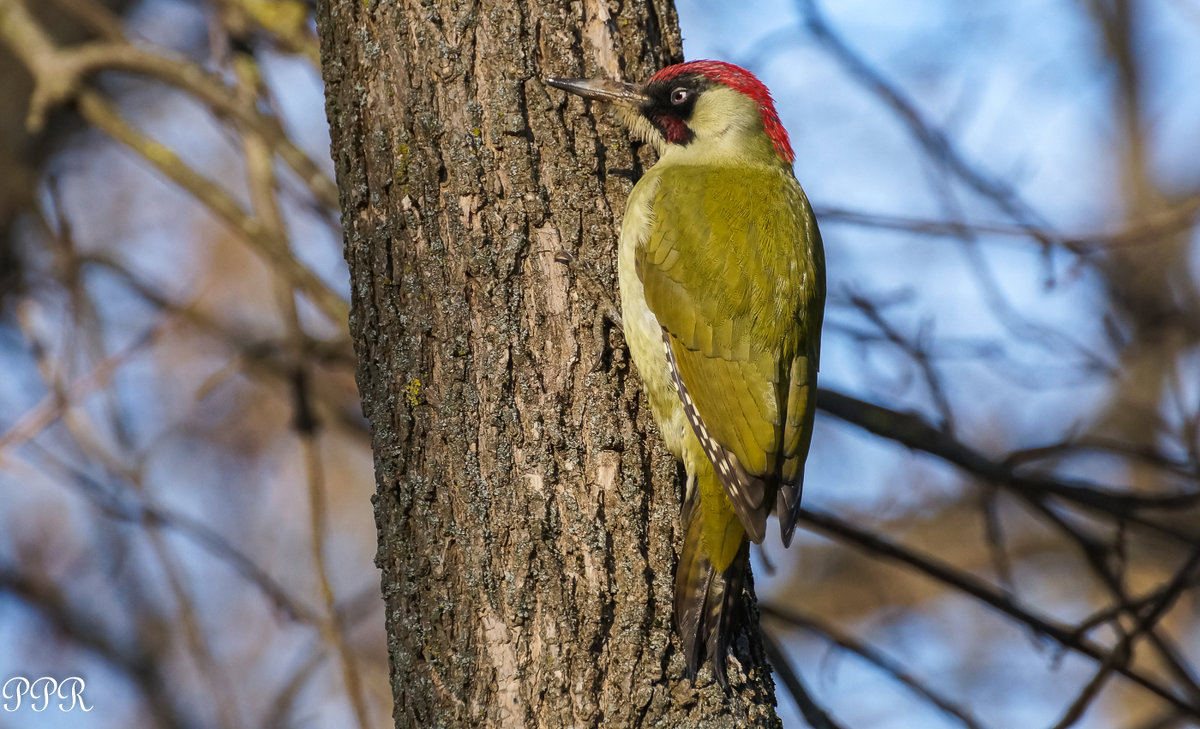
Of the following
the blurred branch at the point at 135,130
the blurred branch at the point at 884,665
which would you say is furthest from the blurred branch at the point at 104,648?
the blurred branch at the point at 884,665

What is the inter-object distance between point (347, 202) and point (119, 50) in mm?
1888

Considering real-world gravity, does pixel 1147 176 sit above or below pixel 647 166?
above

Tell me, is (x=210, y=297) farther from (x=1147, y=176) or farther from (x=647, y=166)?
(x=1147, y=176)

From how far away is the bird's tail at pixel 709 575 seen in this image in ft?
6.73

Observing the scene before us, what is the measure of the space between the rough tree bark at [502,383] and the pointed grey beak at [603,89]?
33mm

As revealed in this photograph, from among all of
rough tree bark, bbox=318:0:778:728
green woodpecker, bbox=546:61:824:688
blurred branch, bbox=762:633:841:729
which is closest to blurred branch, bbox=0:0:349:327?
rough tree bark, bbox=318:0:778:728

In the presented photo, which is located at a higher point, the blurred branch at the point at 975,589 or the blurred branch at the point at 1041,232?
the blurred branch at the point at 1041,232

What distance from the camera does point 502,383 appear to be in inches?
84.0

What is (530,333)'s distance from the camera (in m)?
2.20

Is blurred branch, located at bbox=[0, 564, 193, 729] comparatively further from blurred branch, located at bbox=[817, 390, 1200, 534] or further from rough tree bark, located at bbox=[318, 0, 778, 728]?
blurred branch, located at bbox=[817, 390, 1200, 534]

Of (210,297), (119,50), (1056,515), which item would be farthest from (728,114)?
(210,297)

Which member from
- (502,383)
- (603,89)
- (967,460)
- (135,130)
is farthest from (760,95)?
(135,130)

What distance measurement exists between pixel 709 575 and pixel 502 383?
1.91 feet

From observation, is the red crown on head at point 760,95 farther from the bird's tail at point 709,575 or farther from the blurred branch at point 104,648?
the blurred branch at point 104,648
